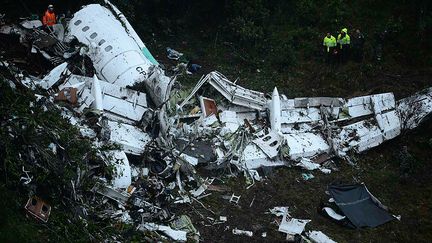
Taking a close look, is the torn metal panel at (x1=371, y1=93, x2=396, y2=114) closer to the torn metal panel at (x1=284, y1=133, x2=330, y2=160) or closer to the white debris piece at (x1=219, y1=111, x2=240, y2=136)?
the torn metal panel at (x1=284, y1=133, x2=330, y2=160)

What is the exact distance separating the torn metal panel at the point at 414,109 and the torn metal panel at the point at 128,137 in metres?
7.39

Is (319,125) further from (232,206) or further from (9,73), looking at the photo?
(9,73)

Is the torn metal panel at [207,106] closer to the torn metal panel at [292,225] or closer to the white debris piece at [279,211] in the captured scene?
the white debris piece at [279,211]

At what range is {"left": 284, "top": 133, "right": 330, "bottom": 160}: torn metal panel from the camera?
1523cm

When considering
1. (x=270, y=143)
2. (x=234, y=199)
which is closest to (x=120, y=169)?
(x=234, y=199)

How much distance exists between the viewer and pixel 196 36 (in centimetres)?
2100

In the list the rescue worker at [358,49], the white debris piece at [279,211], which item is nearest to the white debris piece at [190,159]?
the white debris piece at [279,211]

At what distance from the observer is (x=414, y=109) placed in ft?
53.5

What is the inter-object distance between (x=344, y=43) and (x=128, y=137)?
9022 millimetres

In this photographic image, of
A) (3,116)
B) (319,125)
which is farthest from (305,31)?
(3,116)

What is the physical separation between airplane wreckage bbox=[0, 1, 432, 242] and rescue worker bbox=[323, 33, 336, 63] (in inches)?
133

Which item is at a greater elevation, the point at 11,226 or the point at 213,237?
the point at 11,226

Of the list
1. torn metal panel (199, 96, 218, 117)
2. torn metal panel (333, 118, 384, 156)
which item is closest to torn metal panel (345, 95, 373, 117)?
torn metal panel (333, 118, 384, 156)

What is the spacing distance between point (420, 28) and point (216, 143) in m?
9.58
